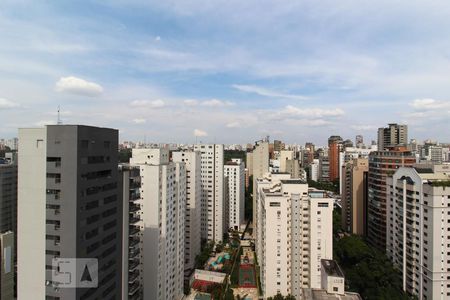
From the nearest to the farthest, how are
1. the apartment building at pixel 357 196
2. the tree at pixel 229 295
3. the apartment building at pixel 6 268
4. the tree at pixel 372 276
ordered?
1. the apartment building at pixel 6 268
2. the tree at pixel 372 276
3. the tree at pixel 229 295
4. the apartment building at pixel 357 196

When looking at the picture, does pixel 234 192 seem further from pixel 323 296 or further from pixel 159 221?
pixel 323 296

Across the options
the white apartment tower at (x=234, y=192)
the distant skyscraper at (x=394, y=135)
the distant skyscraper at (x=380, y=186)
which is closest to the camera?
the distant skyscraper at (x=380, y=186)

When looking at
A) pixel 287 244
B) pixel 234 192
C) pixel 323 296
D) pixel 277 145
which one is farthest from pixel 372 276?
pixel 277 145

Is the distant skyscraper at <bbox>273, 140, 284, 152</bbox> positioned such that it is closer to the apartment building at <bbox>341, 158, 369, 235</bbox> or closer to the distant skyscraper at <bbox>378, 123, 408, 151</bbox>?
the distant skyscraper at <bbox>378, 123, 408, 151</bbox>

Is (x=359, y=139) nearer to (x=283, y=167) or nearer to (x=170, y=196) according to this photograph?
(x=283, y=167)

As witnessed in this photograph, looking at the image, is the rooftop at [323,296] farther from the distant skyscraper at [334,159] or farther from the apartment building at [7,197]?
the distant skyscraper at [334,159]

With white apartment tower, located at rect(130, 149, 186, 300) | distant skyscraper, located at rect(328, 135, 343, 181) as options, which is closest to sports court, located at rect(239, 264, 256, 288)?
white apartment tower, located at rect(130, 149, 186, 300)

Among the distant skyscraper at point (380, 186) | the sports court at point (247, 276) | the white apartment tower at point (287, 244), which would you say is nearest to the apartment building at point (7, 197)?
the sports court at point (247, 276)
